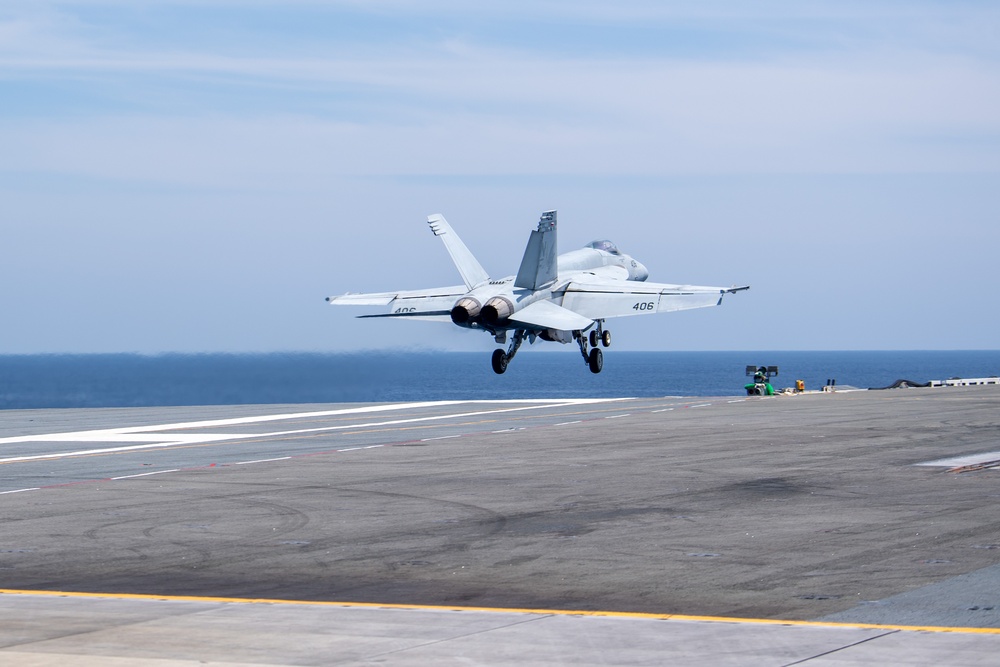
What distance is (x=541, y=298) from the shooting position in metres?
51.2

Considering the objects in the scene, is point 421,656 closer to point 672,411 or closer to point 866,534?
point 866,534

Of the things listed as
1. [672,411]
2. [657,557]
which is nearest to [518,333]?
[672,411]

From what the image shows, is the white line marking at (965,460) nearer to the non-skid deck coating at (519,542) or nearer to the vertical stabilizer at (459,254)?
the non-skid deck coating at (519,542)

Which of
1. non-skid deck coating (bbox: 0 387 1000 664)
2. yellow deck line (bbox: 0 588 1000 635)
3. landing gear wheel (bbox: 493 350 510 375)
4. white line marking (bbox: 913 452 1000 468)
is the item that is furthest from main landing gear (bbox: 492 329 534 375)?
yellow deck line (bbox: 0 588 1000 635)

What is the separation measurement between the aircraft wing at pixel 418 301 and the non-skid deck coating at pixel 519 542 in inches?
692

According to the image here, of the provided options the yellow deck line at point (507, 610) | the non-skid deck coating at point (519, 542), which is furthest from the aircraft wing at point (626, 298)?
the yellow deck line at point (507, 610)

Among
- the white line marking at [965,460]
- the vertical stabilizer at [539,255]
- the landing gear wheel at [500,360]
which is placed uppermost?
the vertical stabilizer at [539,255]

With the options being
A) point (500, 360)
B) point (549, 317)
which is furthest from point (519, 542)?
point (500, 360)

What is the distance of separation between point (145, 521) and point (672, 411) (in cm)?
3030

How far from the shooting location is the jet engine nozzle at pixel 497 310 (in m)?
48.6

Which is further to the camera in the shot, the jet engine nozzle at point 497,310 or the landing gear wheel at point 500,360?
the landing gear wheel at point 500,360

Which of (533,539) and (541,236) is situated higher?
(541,236)

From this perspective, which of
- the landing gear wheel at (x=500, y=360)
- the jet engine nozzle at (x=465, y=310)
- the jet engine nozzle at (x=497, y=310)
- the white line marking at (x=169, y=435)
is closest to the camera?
the white line marking at (x=169, y=435)

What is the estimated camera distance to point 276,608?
12.8m
